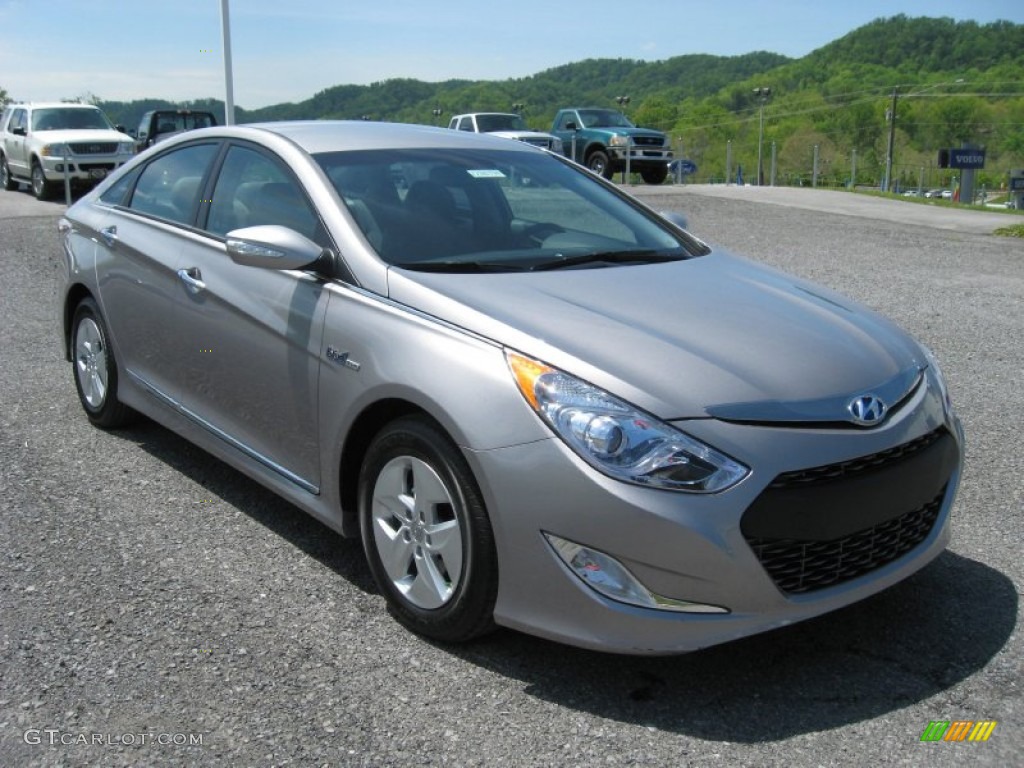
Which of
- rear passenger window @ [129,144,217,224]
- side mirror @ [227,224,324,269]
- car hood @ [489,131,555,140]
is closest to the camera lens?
side mirror @ [227,224,324,269]

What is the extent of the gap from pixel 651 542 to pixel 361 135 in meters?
2.48

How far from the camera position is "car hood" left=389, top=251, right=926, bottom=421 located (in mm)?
2996

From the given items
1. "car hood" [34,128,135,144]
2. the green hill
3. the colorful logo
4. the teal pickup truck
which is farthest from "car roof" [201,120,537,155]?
the green hill

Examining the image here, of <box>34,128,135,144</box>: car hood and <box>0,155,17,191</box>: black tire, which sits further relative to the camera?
<box>0,155,17,191</box>: black tire

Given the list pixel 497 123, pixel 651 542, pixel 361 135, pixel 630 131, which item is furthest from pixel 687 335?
pixel 630 131

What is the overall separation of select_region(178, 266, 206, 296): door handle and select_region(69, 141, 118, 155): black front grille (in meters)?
18.8

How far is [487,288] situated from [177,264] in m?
1.72

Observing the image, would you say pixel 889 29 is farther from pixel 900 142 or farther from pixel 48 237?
pixel 48 237

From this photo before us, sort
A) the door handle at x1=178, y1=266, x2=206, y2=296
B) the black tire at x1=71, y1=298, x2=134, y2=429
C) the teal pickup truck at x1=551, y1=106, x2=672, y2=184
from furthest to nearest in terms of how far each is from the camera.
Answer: the teal pickup truck at x1=551, y1=106, x2=672, y2=184
the black tire at x1=71, y1=298, x2=134, y2=429
the door handle at x1=178, y1=266, x2=206, y2=296

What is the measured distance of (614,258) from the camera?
13.5ft

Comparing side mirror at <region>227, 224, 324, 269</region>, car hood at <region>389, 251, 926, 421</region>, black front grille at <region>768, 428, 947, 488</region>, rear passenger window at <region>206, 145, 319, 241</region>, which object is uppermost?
rear passenger window at <region>206, 145, 319, 241</region>

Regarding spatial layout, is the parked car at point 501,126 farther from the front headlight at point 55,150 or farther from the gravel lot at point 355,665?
the gravel lot at point 355,665

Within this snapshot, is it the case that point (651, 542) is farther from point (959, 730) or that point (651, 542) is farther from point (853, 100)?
point (853, 100)

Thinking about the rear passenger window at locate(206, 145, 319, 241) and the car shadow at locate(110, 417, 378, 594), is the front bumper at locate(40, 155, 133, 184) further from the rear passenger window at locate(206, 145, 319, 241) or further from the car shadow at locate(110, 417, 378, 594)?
the rear passenger window at locate(206, 145, 319, 241)
